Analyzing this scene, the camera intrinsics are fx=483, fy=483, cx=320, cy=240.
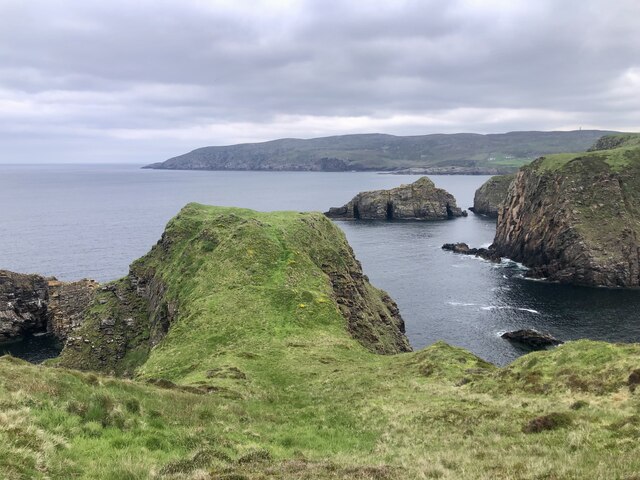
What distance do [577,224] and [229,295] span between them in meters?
108

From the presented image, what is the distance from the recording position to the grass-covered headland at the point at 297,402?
1702cm

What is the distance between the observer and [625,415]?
2442 centimetres

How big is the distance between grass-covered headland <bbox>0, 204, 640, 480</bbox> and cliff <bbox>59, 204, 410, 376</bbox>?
1.23 feet

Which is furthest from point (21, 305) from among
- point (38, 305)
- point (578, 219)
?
point (578, 219)

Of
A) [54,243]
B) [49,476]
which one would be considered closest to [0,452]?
[49,476]

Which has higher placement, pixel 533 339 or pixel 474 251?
pixel 474 251

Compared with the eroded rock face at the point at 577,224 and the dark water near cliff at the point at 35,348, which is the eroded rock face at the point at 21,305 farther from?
the eroded rock face at the point at 577,224

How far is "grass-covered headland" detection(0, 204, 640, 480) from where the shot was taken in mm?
17016

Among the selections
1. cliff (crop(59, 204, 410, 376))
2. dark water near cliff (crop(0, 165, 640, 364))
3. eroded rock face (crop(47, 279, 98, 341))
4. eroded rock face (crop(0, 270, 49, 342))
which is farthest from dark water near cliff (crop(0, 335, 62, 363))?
dark water near cliff (crop(0, 165, 640, 364))

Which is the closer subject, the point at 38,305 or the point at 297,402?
the point at 297,402

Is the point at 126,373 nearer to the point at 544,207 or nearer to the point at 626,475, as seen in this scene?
the point at 626,475

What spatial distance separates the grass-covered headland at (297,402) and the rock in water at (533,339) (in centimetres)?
2419

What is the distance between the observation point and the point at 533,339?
80.6 metres

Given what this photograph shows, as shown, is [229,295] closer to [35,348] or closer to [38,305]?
[35,348]
